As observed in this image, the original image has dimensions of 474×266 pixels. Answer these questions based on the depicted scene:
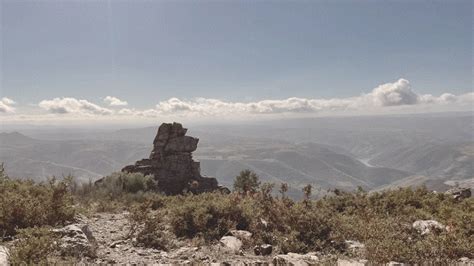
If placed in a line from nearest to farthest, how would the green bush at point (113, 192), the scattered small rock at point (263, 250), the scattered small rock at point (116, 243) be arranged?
the scattered small rock at point (263, 250) → the scattered small rock at point (116, 243) → the green bush at point (113, 192)

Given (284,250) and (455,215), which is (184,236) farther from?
(455,215)

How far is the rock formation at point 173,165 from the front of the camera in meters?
34.6

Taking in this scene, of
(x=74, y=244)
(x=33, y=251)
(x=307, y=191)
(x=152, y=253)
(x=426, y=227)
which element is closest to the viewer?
(x=33, y=251)

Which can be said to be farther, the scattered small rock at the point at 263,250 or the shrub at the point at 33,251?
the scattered small rock at the point at 263,250

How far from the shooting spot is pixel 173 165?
37094 millimetres

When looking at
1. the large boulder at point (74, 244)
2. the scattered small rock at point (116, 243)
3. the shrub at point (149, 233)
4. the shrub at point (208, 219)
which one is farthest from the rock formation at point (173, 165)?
the large boulder at point (74, 244)

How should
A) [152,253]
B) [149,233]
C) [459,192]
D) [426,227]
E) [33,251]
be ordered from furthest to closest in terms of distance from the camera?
[459,192]
[426,227]
[149,233]
[152,253]
[33,251]

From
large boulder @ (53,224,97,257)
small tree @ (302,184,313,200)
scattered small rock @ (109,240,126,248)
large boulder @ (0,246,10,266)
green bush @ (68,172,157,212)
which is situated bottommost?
green bush @ (68,172,157,212)

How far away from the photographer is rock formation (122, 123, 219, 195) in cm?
3456

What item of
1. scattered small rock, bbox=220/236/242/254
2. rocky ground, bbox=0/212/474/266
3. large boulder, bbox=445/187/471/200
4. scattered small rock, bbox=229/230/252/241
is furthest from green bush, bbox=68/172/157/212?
large boulder, bbox=445/187/471/200

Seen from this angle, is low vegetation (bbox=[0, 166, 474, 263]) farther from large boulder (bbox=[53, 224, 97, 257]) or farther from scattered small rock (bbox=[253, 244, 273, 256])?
large boulder (bbox=[53, 224, 97, 257])

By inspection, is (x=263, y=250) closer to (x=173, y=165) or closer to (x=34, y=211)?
(x=34, y=211)

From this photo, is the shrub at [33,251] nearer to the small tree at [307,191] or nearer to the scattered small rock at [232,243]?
the scattered small rock at [232,243]

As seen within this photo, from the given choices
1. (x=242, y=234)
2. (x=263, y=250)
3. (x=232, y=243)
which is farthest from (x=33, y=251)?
(x=242, y=234)
